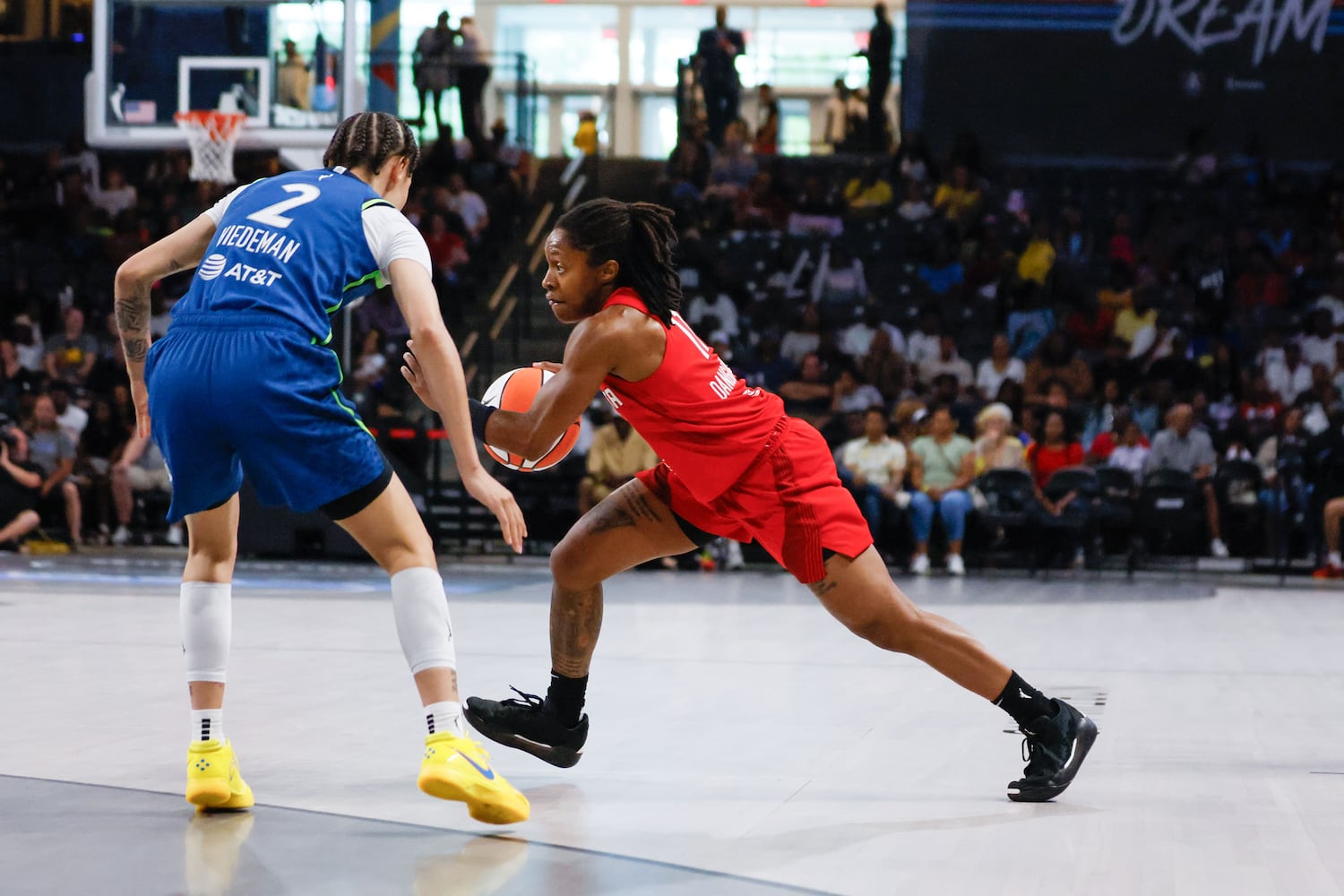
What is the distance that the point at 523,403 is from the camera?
4301 mm

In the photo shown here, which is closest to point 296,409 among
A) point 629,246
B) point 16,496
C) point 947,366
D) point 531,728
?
point 629,246

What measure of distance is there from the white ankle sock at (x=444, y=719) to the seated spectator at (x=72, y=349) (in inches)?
490

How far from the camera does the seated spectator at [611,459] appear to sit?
1277 centimetres

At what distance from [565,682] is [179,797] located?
3.64 feet

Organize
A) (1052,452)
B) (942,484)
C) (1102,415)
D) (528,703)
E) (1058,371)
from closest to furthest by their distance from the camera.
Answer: (528,703) → (942,484) → (1052,452) → (1102,415) → (1058,371)

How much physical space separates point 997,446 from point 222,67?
7.04 m

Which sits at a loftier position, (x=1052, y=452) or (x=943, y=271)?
(x=943, y=271)

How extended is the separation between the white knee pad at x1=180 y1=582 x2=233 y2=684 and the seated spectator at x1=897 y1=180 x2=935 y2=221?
47.0ft

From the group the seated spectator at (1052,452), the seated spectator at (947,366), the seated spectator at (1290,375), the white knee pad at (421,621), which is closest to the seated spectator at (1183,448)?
the seated spectator at (1052,452)

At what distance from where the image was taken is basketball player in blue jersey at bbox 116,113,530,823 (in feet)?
12.1

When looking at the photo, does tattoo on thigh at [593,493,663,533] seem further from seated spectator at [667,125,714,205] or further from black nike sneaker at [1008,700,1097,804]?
seated spectator at [667,125,714,205]

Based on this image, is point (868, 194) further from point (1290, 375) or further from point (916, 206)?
point (1290, 375)

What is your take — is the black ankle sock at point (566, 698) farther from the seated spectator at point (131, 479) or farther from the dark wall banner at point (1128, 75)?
the dark wall banner at point (1128, 75)

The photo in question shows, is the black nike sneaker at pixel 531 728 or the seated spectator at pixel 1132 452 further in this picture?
the seated spectator at pixel 1132 452
